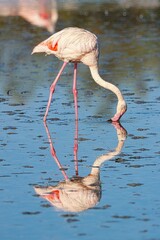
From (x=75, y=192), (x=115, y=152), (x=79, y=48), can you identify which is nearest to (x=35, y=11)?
(x=79, y=48)

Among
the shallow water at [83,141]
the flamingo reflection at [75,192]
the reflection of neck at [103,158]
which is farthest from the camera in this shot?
the reflection of neck at [103,158]

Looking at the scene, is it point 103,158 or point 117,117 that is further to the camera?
point 117,117

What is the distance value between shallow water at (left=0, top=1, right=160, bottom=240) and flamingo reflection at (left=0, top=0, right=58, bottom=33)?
2.25 m

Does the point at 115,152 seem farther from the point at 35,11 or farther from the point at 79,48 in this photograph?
the point at 35,11

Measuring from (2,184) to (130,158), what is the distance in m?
1.57

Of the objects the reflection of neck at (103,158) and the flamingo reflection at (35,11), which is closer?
the reflection of neck at (103,158)

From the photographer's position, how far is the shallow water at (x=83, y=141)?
22.1ft

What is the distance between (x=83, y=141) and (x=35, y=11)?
48.8ft

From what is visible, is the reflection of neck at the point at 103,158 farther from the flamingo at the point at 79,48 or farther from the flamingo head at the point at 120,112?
the flamingo at the point at 79,48

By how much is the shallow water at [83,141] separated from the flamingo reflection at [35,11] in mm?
2253

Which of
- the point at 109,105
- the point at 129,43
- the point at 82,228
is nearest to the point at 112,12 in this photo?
the point at 129,43

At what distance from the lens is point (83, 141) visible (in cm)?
985

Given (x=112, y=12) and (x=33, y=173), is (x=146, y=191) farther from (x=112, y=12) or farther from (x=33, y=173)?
(x=112, y=12)

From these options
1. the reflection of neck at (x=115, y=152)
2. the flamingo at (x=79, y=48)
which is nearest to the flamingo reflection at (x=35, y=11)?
the flamingo at (x=79, y=48)
